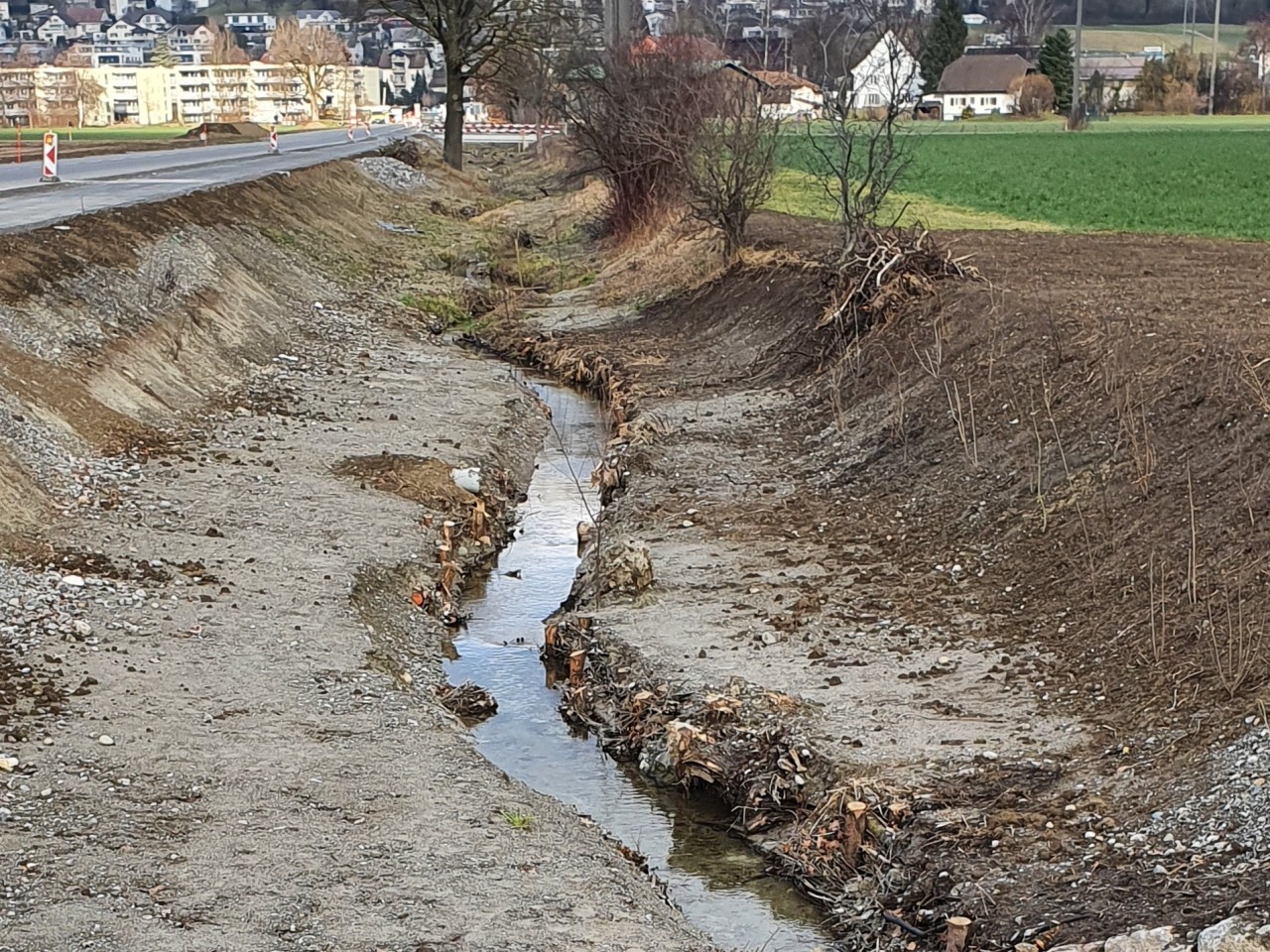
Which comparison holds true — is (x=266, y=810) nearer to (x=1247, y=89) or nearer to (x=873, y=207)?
(x=873, y=207)

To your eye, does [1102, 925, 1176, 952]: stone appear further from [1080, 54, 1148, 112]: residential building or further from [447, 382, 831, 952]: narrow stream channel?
[1080, 54, 1148, 112]: residential building

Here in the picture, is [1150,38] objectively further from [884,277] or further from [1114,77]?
[884,277]

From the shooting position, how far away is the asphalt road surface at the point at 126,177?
24047mm

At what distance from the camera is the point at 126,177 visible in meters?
33.0

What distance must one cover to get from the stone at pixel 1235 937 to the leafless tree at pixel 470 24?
1853 inches

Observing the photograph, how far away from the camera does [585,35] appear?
173 feet

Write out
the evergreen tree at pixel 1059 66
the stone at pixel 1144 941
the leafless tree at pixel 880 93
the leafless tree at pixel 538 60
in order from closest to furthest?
the stone at pixel 1144 941
the leafless tree at pixel 880 93
the leafless tree at pixel 538 60
the evergreen tree at pixel 1059 66

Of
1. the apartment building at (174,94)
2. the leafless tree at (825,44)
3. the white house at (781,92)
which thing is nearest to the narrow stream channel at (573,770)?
the leafless tree at (825,44)

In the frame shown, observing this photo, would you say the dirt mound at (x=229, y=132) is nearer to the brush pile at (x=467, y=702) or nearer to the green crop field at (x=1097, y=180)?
the green crop field at (x=1097, y=180)

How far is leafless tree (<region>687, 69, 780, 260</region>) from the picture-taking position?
1002 inches

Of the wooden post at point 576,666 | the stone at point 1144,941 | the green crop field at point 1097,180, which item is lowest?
the wooden post at point 576,666

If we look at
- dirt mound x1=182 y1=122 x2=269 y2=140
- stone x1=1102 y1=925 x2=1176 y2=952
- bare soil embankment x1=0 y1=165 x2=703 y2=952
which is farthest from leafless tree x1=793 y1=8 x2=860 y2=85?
dirt mound x1=182 y1=122 x2=269 y2=140

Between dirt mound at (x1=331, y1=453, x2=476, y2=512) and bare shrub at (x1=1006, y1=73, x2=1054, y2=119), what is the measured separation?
91.2m

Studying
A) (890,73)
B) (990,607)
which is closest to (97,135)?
(890,73)
